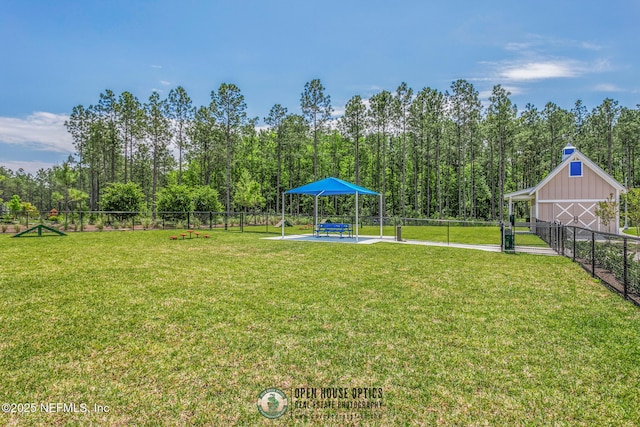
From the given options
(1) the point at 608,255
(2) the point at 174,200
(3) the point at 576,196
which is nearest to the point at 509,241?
(1) the point at 608,255

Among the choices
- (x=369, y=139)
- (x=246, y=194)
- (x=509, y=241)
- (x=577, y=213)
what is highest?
(x=369, y=139)

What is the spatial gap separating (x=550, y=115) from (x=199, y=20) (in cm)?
3920

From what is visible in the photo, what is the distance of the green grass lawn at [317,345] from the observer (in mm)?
2562

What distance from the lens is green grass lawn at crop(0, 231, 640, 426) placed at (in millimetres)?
2562

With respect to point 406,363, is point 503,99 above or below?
above

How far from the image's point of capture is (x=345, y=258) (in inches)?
Answer: 384

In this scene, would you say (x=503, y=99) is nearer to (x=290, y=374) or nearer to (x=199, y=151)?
(x=199, y=151)

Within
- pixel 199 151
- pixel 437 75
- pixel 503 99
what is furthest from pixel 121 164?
pixel 503 99

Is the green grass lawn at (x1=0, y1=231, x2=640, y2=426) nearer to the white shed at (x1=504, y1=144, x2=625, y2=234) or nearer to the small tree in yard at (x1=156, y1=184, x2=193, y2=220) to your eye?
the white shed at (x1=504, y1=144, x2=625, y2=234)

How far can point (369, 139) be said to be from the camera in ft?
138

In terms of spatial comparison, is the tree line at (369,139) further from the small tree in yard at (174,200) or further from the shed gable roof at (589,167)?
the shed gable roof at (589,167)

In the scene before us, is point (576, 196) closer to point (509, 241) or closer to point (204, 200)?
point (509, 241)

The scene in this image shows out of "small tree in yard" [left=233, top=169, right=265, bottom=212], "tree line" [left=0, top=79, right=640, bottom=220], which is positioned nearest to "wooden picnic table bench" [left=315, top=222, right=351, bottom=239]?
"tree line" [left=0, top=79, right=640, bottom=220]

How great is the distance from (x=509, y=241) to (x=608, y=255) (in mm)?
3970
